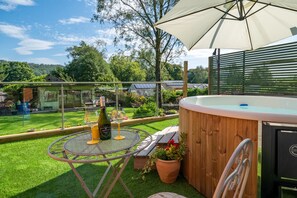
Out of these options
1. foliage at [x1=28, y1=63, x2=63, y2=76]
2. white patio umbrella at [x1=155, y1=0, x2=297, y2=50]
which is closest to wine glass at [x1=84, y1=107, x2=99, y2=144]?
white patio umbrella at [x1=155, y1=0, x2=297, y2=50]

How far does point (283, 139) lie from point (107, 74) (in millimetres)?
27395

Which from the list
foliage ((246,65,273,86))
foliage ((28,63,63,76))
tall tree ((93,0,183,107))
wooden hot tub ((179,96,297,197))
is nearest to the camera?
wooden hot tub ((179,96,297,197))

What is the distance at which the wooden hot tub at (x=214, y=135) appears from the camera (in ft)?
5.64

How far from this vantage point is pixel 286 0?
2.28m

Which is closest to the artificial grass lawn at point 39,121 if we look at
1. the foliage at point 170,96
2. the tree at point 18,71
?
the foliage at point 170,96

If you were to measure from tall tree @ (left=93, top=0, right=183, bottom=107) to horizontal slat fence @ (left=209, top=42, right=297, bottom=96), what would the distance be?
8.64ft

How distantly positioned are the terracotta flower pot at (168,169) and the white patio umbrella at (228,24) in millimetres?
1880

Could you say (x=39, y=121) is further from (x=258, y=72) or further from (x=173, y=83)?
(x=258, y=72)

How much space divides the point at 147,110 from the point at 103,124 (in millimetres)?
4384

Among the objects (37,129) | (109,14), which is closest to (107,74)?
(109,14)

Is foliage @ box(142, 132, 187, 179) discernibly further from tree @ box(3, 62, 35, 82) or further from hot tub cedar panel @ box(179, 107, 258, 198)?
tree @ box(3, 62, 35, 82)

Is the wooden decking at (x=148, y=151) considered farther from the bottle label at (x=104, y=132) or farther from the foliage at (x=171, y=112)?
the foliage at (x=171, y=112)

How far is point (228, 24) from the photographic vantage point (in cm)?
369

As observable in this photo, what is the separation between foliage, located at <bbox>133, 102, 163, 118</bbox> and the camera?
239 inches
